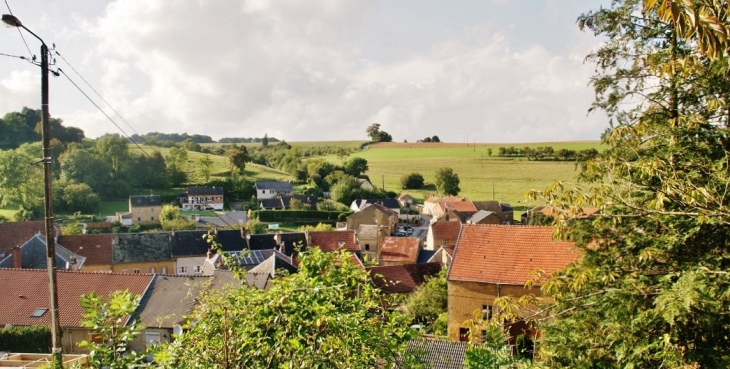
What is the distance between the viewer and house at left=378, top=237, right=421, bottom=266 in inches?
1535

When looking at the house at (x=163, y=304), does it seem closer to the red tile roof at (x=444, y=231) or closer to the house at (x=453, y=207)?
the red tile roof at (x=444, y=231)

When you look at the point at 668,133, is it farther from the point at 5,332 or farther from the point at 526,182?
the point at 526,182

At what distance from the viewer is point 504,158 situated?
3863 inches

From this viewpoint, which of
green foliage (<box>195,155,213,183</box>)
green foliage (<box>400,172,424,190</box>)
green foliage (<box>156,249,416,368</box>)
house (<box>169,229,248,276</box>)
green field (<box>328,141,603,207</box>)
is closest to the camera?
green foliage (<box>156,249,416,368</box>)

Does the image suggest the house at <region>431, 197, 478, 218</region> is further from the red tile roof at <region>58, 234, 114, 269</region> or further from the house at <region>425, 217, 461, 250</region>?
the red tile roof at <region>58, 234, 114, 269</region>

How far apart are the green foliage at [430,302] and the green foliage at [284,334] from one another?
1886 centimetres

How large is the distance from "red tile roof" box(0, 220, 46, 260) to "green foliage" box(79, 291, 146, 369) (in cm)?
4232

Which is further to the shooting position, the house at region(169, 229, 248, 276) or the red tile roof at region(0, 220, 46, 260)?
the house at region(169, 229, 248, 276)

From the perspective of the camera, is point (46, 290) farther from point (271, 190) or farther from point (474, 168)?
point (474, 168)

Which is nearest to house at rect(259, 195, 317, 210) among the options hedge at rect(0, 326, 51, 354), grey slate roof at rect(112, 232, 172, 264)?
grey slate roof at rect(112, 232, 172, 264)

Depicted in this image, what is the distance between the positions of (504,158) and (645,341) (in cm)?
9441

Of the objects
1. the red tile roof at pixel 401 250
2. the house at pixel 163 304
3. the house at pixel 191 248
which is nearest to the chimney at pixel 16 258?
the house at pixel 191 248

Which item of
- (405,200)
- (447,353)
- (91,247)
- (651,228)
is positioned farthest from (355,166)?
(651,228)

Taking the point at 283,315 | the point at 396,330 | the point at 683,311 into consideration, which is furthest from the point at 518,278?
the point at 283,315
